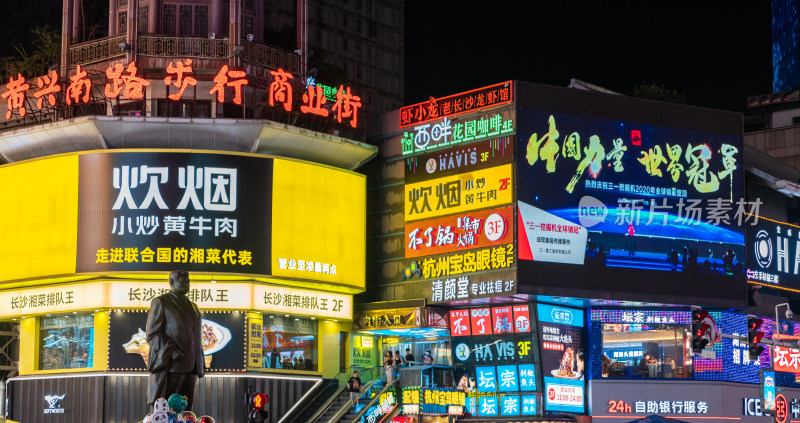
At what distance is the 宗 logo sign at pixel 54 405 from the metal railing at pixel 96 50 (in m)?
14.3

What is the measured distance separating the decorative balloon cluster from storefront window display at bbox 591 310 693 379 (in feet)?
112

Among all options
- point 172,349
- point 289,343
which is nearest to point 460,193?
point 289,343

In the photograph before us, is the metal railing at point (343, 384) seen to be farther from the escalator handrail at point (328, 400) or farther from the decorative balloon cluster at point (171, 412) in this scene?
the decorative balloon cluster at point (171, 412)

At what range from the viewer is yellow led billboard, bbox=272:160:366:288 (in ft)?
170

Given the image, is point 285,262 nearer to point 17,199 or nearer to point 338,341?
point 338,341

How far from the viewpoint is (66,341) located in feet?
171

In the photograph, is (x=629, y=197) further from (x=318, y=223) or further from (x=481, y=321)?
(x=318, y=223)

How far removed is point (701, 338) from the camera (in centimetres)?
3912

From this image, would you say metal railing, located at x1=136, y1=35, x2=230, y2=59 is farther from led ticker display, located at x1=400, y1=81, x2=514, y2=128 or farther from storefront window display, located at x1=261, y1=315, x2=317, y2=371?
storefront window display, located at x1=261, y1=315, x2=317, y2=371

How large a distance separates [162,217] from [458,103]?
1335 cm

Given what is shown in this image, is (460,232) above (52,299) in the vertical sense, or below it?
above

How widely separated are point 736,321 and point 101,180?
28174 mm

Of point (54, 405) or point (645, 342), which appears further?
point (645, 342)

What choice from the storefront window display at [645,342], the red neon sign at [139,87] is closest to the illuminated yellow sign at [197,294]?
the red neon sign at [139,87]
